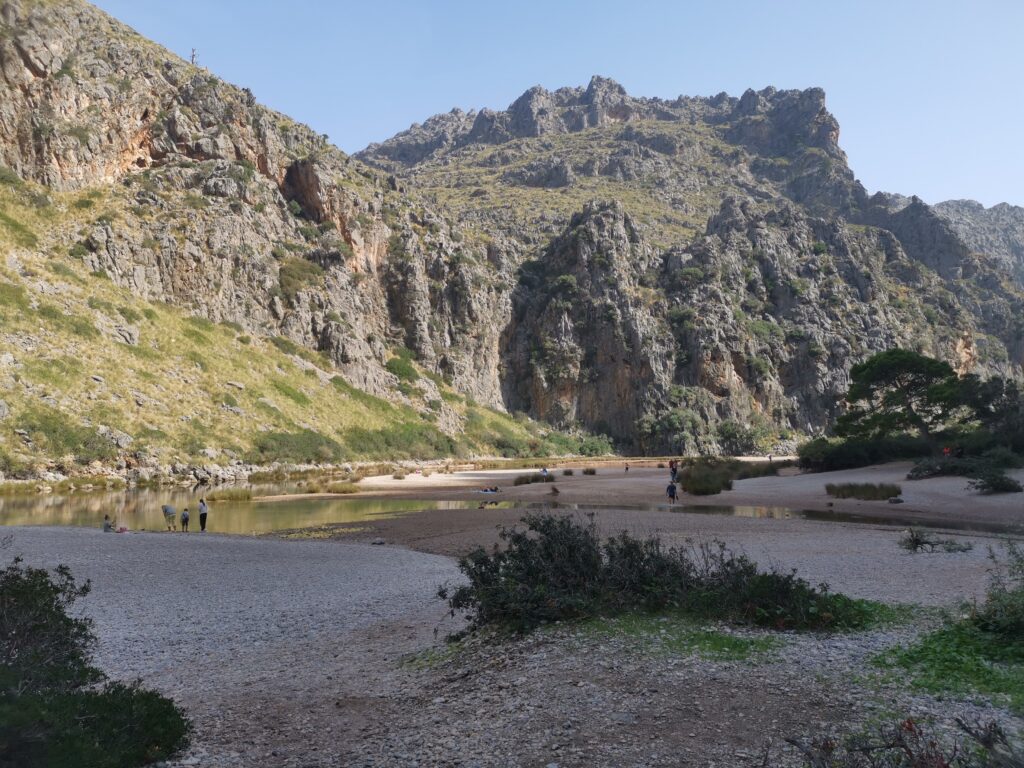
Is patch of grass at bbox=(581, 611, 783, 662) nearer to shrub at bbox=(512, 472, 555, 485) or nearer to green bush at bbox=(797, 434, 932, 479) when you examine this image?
shrub at bbox=(512, 472, 555, 485)

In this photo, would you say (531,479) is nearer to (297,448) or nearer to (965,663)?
(297,448)

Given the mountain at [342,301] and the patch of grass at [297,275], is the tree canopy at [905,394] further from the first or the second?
the patch of grass at [297,275]

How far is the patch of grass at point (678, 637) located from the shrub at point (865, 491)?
2647 centimetres

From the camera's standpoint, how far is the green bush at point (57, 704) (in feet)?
13.4

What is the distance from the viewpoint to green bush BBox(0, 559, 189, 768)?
13.4 ft

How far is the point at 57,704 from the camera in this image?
4.74 metres

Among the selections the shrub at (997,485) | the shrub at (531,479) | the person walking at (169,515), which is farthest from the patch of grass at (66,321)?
the shrub at (997,485)

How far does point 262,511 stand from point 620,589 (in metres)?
26.6

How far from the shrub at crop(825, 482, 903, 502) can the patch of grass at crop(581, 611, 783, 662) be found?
26475 mm

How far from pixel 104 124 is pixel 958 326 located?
157 metres

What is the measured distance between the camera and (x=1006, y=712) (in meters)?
5.34

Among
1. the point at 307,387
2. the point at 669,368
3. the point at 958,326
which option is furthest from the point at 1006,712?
the point at 958,326

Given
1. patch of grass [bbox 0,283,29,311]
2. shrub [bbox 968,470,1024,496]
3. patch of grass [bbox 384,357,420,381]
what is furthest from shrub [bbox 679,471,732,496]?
patch of grass [bbox 0,283,29,311]

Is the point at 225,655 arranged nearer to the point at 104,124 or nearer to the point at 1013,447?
the point at 1013,447
